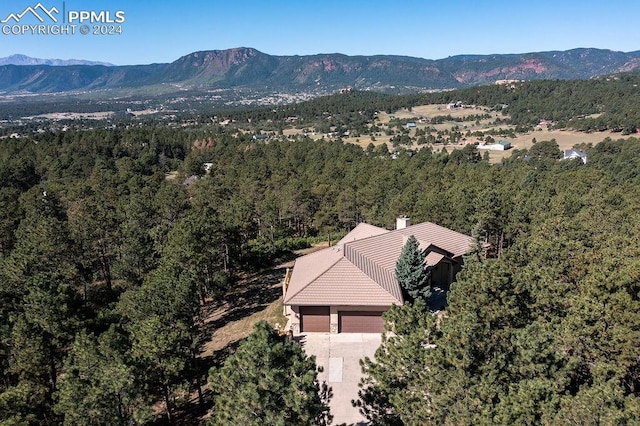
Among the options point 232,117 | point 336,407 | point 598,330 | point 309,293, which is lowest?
point 336,407

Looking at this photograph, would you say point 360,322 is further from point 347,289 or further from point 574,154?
point 574,154

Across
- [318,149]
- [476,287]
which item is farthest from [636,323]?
[318,149]

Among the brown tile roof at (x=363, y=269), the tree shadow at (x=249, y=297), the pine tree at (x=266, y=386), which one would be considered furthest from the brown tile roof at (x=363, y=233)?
the pine tree at (x=266, y=386)

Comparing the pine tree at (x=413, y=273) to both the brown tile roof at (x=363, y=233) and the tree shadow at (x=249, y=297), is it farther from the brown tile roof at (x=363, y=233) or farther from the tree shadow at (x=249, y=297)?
the tree shadow at (x=249, y=297)

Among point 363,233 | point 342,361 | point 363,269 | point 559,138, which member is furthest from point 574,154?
point 342,361

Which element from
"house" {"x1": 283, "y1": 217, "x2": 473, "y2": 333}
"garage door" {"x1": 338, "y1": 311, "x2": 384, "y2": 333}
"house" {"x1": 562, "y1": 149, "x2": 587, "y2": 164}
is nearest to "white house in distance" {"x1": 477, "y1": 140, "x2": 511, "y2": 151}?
"house" {"x1": 562, "y1": 149, "x2": 587, "y2": 164}

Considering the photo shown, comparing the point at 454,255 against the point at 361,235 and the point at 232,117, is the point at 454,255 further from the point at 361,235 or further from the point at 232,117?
the point at 232,117
